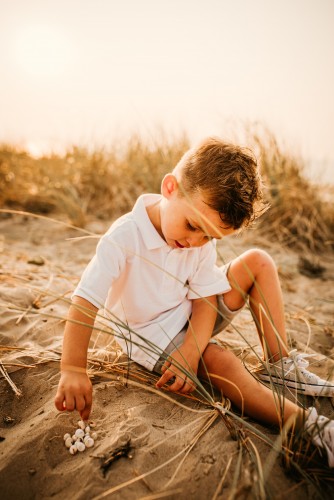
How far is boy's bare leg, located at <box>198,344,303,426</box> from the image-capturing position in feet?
4.17

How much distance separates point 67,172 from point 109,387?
143 inches

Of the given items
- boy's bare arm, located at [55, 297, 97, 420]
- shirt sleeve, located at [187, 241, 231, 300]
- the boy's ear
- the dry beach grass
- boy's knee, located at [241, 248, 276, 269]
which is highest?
the boy's ear

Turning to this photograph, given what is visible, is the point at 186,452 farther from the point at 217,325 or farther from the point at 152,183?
the point at 152,183

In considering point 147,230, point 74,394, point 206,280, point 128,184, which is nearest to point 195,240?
point 147,230

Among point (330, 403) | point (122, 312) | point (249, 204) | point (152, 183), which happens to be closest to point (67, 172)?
point (152, 183)

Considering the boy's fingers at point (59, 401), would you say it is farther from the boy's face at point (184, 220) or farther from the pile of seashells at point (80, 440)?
the boy's face at point (184, 220)

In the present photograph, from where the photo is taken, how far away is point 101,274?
133cm

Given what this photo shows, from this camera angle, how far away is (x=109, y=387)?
4.73 ft

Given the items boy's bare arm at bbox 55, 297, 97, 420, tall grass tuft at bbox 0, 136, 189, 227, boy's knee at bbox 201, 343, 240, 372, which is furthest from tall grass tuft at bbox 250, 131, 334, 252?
boy's bare arm at bbox 55, 297, 97, 420

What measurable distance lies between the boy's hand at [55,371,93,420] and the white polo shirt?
258 mm

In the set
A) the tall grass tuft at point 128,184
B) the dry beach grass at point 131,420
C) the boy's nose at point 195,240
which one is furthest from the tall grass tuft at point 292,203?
the boy's nose at point 195,240

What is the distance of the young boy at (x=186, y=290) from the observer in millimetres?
1244

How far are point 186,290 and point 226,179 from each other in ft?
1.86

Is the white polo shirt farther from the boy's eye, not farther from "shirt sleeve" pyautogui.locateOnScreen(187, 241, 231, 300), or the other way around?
the boy's eye
